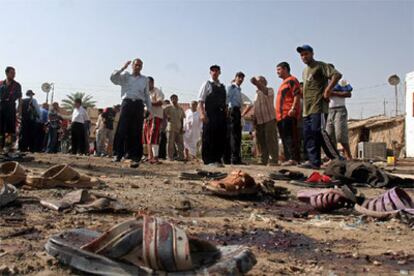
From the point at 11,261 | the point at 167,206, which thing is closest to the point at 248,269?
the point at 11,261

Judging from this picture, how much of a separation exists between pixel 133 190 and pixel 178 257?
3007 millimetres

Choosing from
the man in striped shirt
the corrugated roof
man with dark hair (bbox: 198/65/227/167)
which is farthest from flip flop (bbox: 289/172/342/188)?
the corrugated roof

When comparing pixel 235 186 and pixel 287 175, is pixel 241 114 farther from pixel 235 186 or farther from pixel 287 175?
pixel 235 186

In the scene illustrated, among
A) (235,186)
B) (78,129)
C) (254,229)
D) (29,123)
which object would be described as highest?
(29,123)

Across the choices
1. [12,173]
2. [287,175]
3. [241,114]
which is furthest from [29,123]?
[287,175]

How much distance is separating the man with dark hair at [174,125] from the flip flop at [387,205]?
24.7ft

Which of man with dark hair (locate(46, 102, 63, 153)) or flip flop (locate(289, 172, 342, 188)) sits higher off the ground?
man with dark hair (locate(46, 102, 63, 153))

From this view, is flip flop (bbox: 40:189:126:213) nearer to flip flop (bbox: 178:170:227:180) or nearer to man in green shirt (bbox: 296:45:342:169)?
flip flop (bbox: 178:170:227:180)

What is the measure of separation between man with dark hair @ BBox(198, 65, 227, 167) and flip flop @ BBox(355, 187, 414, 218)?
4210mm

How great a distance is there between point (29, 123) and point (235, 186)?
8597 mm

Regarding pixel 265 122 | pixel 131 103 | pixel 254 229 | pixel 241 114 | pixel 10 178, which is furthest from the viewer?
pixel 241 114

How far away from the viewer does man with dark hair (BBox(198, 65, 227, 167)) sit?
8.23 meters

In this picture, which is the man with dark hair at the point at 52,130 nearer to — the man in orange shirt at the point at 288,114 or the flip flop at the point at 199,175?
the man in orange shirt at the point at 288,114

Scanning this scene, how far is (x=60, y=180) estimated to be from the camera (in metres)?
4.84
